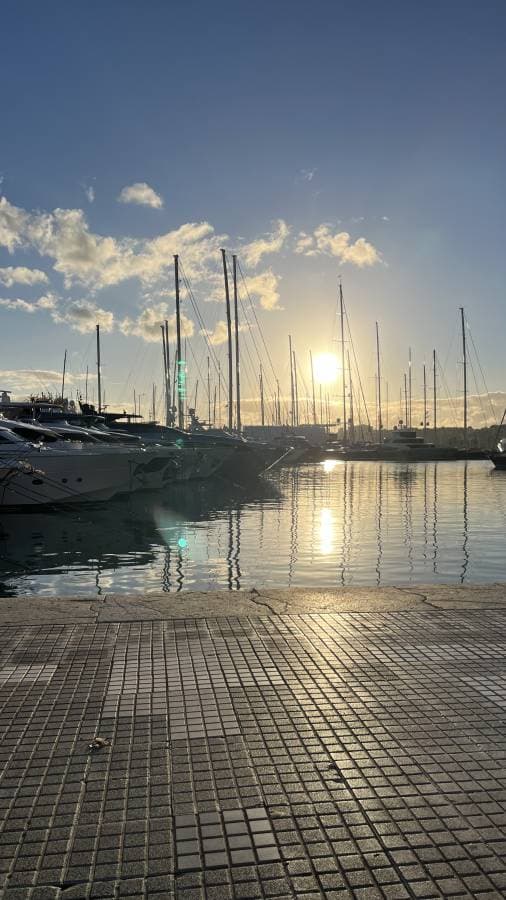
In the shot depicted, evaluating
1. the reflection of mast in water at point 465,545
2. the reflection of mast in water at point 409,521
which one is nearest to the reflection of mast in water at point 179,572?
the reflection of mast in water at point 409,521

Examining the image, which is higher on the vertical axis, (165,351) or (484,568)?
(165,351)

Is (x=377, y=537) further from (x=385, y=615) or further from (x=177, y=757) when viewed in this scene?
(x=177, y=757)

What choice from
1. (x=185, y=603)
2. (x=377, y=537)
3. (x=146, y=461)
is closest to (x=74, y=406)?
(x=146, y=461)

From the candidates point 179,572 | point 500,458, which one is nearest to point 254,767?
point 179,572

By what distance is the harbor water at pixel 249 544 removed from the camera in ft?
39.0

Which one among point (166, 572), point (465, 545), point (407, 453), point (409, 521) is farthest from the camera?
point (407, 453)

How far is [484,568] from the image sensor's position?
12.9m

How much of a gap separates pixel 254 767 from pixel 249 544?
1276 centimetres

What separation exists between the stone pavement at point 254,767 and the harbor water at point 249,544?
17.9ft

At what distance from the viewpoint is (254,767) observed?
3.52 meters

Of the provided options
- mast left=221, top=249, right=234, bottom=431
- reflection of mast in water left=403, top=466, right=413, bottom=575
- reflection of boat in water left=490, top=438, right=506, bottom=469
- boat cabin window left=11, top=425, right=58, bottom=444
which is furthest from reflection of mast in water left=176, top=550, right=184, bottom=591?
reflection of boat in water left=490, top=438, right=506, bottom=469

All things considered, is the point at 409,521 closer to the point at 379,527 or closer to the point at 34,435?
the point at 379,527

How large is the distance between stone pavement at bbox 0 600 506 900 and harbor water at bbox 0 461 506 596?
17.9ft

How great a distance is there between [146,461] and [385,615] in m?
21.3
